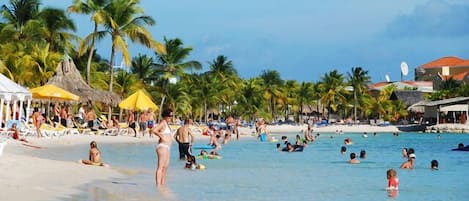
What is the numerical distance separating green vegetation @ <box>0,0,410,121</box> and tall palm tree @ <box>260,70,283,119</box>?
106 millimetres

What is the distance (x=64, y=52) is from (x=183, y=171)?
28765 millimetres

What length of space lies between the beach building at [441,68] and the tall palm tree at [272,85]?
1390 inches

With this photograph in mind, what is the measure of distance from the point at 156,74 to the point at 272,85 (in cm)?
2620

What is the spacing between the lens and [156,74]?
50750mm

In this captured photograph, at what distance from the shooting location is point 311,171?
59.1 feet

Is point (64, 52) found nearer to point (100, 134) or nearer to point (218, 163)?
point (100, 134)

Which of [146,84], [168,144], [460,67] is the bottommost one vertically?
[168,144]

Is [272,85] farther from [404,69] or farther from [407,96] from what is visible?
[404,69]

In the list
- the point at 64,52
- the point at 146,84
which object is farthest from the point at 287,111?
the point at 64,52

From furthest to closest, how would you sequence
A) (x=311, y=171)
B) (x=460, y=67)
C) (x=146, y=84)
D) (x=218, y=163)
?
(x=460, y=67)
(x=146, y=84)
(x=218, y=163)
(x=311, y=171)

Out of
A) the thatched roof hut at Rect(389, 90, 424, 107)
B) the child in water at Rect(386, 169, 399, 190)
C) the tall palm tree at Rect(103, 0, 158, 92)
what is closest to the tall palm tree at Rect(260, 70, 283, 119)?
the thatched roof hut at Rect(389, 90, 424, 107)

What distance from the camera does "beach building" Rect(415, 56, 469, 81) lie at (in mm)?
107506

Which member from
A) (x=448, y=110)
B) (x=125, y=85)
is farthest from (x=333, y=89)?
(x=125, y=85)

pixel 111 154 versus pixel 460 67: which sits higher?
pixel 460 67
